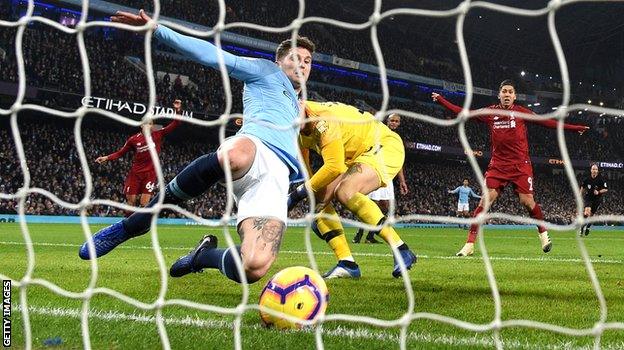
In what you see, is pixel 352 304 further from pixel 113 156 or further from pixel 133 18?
pixel 113 156

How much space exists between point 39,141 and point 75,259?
16.9 m

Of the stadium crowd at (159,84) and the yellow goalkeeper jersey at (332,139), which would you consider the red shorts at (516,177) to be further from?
the stadium crowd at (159,84)

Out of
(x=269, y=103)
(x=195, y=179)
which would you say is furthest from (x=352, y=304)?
(x=269, y=103)

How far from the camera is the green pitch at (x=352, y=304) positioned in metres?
2.95

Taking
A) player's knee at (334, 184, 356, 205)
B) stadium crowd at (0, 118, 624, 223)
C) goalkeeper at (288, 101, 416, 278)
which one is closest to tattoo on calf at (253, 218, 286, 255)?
goalkeeper at (288, 101, 416, 278)

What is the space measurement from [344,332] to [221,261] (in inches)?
42.1

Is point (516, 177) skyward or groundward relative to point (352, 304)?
groundward

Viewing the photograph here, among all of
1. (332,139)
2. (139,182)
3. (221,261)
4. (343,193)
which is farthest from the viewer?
(139,182)

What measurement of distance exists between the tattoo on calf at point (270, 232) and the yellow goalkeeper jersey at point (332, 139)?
41.9 inches

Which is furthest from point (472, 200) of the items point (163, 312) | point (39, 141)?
point (163, 312)

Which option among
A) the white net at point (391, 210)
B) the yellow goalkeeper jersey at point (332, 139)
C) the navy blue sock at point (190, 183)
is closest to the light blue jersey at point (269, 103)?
the navy blue sock at point (190, 183)

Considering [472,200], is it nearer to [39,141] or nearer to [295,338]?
[39,141]

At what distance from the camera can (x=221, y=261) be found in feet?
12.9

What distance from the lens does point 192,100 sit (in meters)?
25.6
